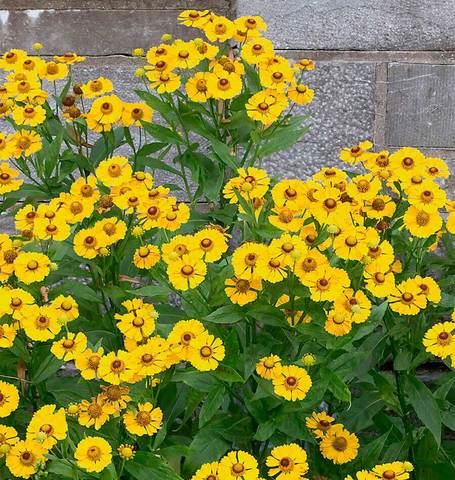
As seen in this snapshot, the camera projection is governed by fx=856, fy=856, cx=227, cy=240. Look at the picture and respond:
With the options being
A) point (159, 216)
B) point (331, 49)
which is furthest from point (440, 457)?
point (331, 49)

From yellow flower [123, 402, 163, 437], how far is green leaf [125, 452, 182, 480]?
41 millimetres

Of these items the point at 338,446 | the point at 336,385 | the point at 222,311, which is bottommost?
the point at 338,446

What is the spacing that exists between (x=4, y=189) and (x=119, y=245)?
22 cm

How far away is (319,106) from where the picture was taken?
1934 millimetres

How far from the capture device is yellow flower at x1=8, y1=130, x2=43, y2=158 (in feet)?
4.80

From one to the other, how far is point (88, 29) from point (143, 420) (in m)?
1.20

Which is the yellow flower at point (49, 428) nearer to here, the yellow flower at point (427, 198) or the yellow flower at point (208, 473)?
the yellow flower at point (208, 473)

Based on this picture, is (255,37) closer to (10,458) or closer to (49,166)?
(49,166)

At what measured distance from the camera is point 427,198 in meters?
1.27

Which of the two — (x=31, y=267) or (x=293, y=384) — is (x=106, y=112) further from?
(x=293, y=384)

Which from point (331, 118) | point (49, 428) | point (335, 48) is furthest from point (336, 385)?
point (335, 48)

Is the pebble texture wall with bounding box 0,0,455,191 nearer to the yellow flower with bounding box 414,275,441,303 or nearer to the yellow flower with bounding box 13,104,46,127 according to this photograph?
the yellow flower with bounding box 13,104,46,127

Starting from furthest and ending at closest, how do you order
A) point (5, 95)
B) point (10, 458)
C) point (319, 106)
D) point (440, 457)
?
point (319, 106) → point (5, 95) → point (440, 457) → point (10, 458)

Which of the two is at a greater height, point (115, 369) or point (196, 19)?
point (196, 19)
